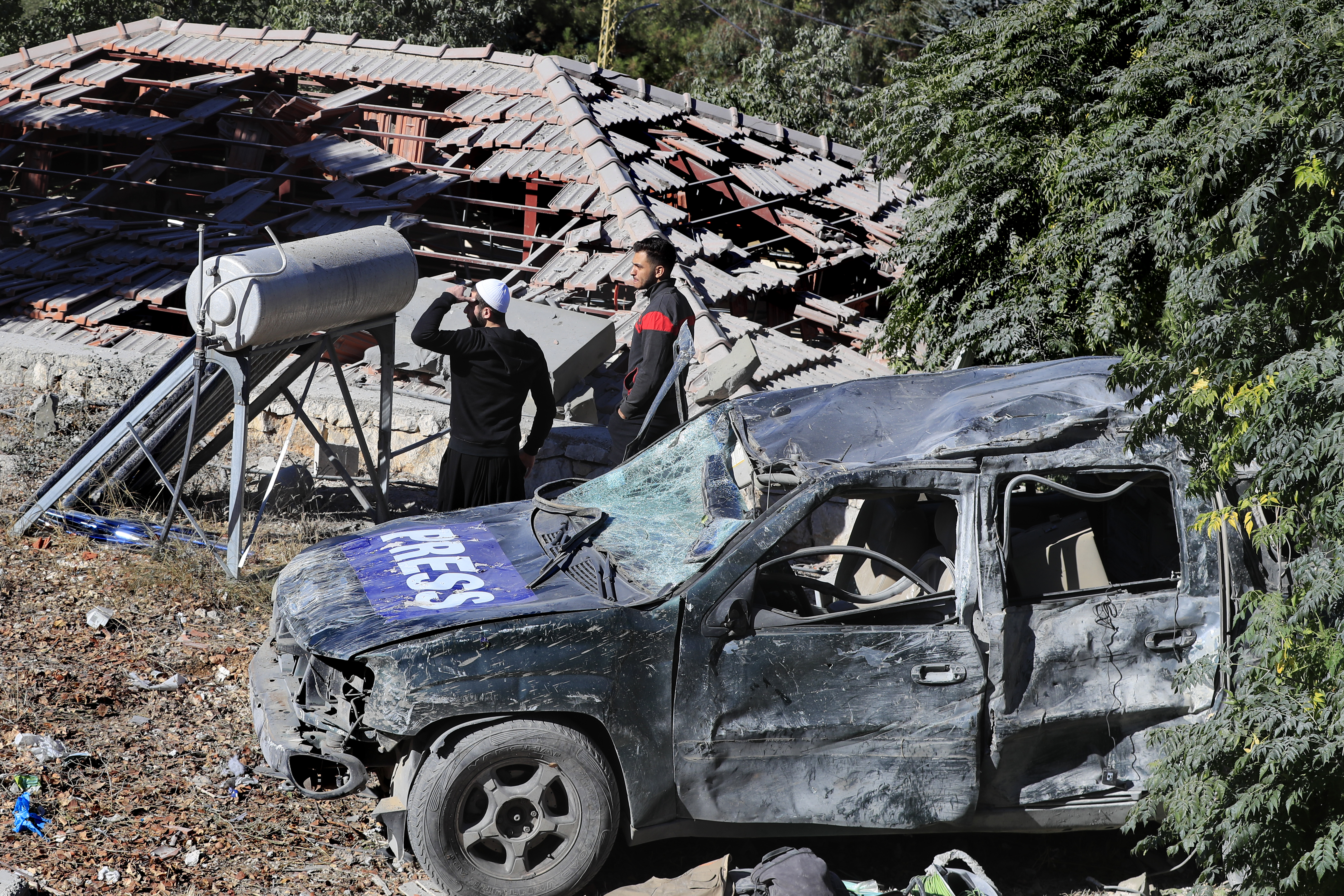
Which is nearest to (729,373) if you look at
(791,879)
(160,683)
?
(160,683)

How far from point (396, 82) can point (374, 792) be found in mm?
12022

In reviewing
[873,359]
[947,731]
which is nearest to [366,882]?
[947,731]

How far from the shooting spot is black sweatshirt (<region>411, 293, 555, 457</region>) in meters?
6.55

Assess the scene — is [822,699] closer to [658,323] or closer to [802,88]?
[658,323]

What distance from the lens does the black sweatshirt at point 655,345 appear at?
6.95 m

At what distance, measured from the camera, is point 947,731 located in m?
4.29

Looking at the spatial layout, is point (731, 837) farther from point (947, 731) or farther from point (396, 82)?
point (396, 82)

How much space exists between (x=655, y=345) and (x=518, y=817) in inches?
136

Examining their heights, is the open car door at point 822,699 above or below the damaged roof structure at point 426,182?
below

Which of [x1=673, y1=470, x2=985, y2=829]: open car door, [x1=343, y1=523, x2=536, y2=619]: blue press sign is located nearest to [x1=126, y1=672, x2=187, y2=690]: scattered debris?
[x1=343, y1=523, x2=536, y2=619]: blue press sign

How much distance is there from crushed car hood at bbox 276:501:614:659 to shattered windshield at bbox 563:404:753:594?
28 centimetres

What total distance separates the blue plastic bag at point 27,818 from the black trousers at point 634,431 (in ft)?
11.8

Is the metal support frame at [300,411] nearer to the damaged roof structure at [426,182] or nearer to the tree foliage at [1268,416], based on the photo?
the damaged roof structure at [426,182]

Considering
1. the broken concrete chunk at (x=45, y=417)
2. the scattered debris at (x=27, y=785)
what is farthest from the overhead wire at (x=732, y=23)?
the scattered debris at (x=27, y=785)
